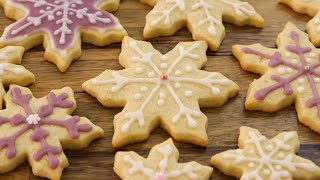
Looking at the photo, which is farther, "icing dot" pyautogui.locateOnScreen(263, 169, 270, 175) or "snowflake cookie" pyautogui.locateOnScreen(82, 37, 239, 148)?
"snowflake cookie" pyautogui.locateOnScreen(82, 37, 239, 148)

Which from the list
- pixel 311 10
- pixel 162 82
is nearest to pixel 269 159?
pixel 162 82

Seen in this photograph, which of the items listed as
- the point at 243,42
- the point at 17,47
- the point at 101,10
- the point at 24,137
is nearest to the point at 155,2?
the point at 101,10

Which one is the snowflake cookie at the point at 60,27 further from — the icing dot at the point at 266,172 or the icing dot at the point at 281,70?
the icing dot at the point at 266,172

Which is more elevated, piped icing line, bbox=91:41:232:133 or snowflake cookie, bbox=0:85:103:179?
piped icing line, bbox=91:41:232:133

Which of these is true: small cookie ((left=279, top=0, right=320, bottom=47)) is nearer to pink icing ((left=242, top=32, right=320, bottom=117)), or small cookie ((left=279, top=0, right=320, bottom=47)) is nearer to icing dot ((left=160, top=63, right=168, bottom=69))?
pink icing ((left=242, top=32, right=320, bottom=117))

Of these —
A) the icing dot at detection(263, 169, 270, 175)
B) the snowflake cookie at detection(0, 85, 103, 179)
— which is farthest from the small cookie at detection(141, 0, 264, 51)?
the icing dot at detection(263, 169, 270, 175)

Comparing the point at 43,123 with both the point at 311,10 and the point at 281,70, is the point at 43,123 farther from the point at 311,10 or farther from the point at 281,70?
the point at 311,10
